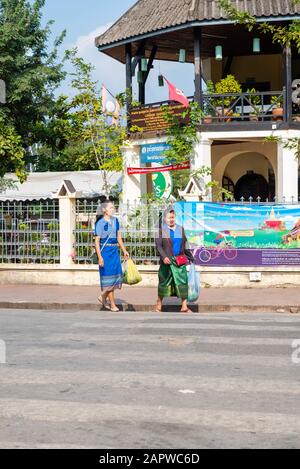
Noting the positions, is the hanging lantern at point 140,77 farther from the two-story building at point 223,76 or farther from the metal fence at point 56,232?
the metal fence at point 56,232

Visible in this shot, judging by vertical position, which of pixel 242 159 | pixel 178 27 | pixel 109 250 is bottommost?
pixel 109 250

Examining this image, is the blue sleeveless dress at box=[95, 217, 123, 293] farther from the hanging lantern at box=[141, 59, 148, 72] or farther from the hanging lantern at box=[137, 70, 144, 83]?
the hanging lantern at box=[137, 70, 144, 83]

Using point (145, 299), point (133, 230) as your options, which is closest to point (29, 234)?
point (133, 230)

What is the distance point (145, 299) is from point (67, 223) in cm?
343

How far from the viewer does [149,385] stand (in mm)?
7035

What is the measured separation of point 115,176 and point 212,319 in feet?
58.5

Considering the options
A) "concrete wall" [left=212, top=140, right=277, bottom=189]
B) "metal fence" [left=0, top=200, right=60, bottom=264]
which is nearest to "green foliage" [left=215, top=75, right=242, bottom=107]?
"concrete wall" [left=212, top=140, right=277, bottom=189]

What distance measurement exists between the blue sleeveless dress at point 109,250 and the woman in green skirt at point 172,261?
2.46 ft

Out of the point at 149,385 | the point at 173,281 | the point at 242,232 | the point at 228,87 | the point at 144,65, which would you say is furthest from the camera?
the point at 144,65

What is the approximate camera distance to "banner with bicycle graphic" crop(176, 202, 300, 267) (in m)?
16.5

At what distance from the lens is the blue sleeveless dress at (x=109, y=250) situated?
42.2 feet

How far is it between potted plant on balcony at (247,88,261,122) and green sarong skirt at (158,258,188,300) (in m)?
9.48

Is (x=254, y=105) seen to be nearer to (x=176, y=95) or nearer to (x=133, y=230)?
(x=176, y=95)
